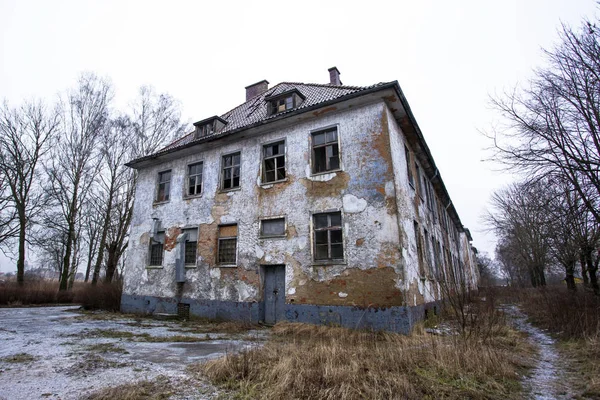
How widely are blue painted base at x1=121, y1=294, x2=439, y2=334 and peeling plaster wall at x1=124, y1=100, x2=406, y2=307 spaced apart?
200mm

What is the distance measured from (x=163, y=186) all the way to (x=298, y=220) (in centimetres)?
772

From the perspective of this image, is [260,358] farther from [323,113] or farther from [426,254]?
[426,254]

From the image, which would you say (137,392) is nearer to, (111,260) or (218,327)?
(218,327)

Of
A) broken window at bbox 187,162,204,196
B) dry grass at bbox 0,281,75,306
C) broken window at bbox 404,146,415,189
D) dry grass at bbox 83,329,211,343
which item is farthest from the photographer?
dry grass at bbox 0,281,75,306

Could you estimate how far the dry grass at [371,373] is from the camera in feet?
11.8

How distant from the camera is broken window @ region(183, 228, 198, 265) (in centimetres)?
1254

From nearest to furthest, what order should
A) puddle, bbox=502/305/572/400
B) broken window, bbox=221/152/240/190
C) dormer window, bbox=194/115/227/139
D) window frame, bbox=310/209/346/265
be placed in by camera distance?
puddle, bbox=502/305/572/400
window frame, bbox=310/209/346/265
broken window, bbox=221/152/240/190
dormer window, bbox=194/115/227/139

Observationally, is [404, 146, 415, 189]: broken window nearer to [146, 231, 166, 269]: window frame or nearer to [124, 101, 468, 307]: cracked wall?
[124, 101, 468, 307]: cracked wall

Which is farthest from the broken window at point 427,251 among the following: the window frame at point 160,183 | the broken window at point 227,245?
the window frame at point 160,183

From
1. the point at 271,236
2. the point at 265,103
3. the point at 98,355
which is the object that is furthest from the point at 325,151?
the point at 98,355

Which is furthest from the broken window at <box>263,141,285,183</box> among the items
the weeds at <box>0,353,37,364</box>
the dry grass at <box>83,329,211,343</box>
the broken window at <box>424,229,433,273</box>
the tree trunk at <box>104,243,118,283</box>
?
the tree trunk at <box>104,243,118,283</box>

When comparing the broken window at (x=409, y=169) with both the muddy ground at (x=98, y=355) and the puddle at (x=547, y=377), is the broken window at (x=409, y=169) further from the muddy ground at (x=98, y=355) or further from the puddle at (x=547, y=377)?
the muddy ground at (x=98, y=355)

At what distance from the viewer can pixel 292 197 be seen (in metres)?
10.7

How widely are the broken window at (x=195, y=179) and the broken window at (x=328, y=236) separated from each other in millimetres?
5781
